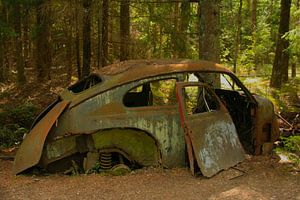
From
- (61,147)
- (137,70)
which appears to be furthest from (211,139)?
(61,147)

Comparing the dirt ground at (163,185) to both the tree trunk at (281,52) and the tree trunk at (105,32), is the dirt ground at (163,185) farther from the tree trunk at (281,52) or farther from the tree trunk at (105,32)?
the tree trunk at (281,52)

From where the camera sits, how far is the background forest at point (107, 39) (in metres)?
11.2

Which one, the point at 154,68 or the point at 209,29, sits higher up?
the point at 209,29

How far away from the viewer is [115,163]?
24.0 feet

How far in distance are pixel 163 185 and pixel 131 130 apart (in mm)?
1159

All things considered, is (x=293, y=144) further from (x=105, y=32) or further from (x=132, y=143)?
(x=105, y=32)

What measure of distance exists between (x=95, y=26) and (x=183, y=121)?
1004 cm

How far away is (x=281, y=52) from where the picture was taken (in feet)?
56.1

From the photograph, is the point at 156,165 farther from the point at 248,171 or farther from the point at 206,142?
the point at 248,171

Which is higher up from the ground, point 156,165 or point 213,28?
point 213,28

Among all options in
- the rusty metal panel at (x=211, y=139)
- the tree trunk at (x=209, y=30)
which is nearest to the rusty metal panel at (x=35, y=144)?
the rusty metal panel at (x=211, y=139)

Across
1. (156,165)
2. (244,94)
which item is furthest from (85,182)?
(244,94)

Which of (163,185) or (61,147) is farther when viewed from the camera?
(61,147)

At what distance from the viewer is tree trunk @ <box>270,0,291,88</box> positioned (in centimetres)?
1697
